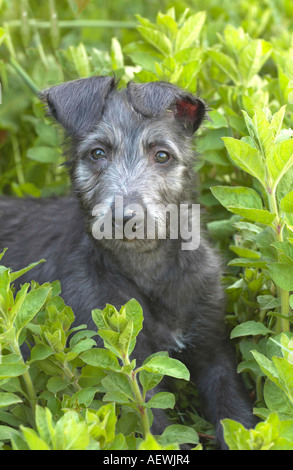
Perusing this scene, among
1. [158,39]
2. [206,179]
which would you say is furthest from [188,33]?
[206,179]

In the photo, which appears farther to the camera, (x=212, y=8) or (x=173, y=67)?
(x=212, y=8)

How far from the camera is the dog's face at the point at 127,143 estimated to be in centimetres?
327

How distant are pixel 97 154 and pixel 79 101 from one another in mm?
323

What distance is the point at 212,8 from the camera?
598 cm

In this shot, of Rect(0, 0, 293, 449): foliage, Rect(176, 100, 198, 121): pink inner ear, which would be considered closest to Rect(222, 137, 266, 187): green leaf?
Rect(0, 0, 293, 449): foliage

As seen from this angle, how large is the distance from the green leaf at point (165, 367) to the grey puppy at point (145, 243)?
793 mm

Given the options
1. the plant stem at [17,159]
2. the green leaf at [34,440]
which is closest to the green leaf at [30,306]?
the green leaf at [34,440]

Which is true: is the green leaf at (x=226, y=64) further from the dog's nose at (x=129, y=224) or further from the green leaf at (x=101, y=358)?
the green leaf at (x=101, y=358)

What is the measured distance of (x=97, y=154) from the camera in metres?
3.52

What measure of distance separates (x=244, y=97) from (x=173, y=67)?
0.49 m

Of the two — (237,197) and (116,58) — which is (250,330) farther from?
(116,58)

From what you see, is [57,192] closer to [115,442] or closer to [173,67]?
[173,67]

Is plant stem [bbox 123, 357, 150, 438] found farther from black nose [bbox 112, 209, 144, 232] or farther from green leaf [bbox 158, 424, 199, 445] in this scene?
black nose [bbox 112, 209, 144, 232]
